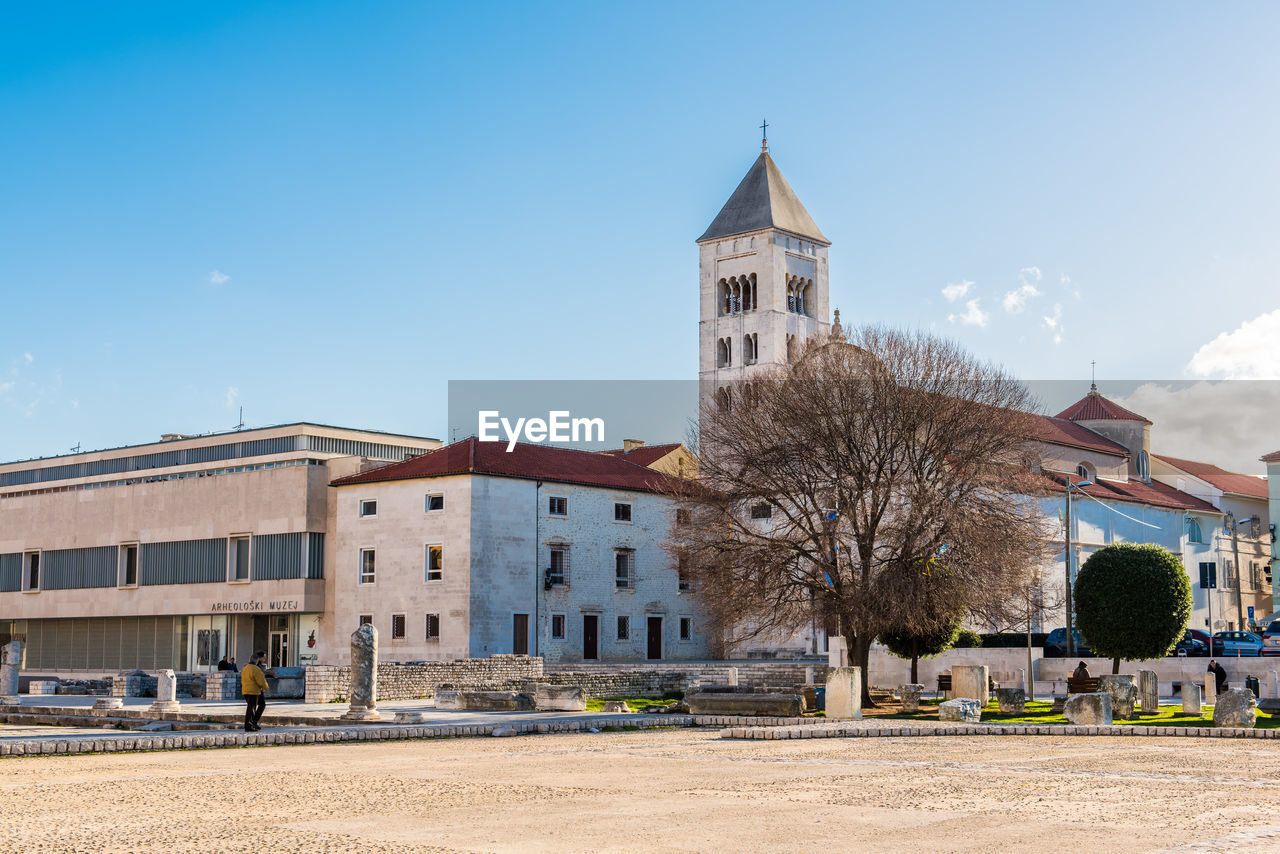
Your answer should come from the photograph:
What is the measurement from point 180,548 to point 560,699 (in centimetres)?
3641

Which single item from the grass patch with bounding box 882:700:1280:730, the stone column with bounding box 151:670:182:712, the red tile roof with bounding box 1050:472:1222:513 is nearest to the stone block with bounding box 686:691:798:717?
the grass patch with bounding box 882:700:1280:730

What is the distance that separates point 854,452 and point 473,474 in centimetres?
2017

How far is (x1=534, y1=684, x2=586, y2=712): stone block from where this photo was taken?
34.2 metres

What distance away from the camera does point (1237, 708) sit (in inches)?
1029

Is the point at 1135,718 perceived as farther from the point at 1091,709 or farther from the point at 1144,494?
the point at 1144,494

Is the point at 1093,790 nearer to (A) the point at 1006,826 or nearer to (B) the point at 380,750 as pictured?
(A) the point at 1006,826

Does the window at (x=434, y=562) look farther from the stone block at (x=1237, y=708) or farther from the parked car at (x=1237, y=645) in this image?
the stone block at (x=1237, y=708)

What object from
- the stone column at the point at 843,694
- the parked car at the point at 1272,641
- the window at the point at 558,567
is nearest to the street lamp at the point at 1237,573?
the parked car at the point at 1272,641

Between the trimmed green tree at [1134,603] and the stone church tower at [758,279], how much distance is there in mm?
37315

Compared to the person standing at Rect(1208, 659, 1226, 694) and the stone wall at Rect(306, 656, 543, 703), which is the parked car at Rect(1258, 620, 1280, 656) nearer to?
the person standing at Rect(1208, 659, 1226, 694)

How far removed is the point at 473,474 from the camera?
180 feet

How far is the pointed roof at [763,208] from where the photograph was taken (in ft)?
264

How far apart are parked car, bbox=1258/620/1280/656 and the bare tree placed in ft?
53.9

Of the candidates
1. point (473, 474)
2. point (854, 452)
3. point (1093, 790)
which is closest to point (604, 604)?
point (473, 474)
